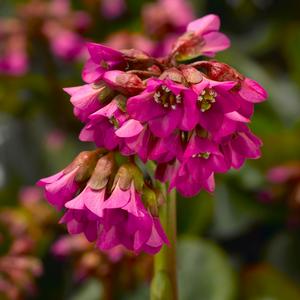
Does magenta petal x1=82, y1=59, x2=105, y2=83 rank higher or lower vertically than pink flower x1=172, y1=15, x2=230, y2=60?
lower

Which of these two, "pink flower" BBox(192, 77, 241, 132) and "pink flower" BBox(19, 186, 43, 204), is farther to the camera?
"pink flower" BBox(19, 186, 43, 204)

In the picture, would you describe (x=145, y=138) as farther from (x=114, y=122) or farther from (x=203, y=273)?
(x=203, y=273)

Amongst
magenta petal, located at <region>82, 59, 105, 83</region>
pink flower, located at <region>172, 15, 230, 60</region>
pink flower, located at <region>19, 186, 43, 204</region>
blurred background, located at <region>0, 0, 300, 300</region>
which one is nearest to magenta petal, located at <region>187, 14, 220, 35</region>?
pink flower, located at <region>172, 15, 230, 60</region>

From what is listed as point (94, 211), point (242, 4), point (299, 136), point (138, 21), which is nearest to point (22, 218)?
point (299, 136)

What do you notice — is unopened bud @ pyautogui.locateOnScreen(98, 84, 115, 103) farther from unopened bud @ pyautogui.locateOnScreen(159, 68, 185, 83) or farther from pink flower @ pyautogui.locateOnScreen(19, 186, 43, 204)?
pink flower @ pyautogui.locateOnScreen(19, 186, 43, 204)

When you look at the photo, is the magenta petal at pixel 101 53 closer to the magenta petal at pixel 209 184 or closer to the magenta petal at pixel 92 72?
the magenta petal at pixel 92 72

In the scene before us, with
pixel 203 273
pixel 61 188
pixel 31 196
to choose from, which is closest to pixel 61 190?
pixel 61 188

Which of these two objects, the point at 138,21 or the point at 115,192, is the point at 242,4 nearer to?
the point at 138,21
